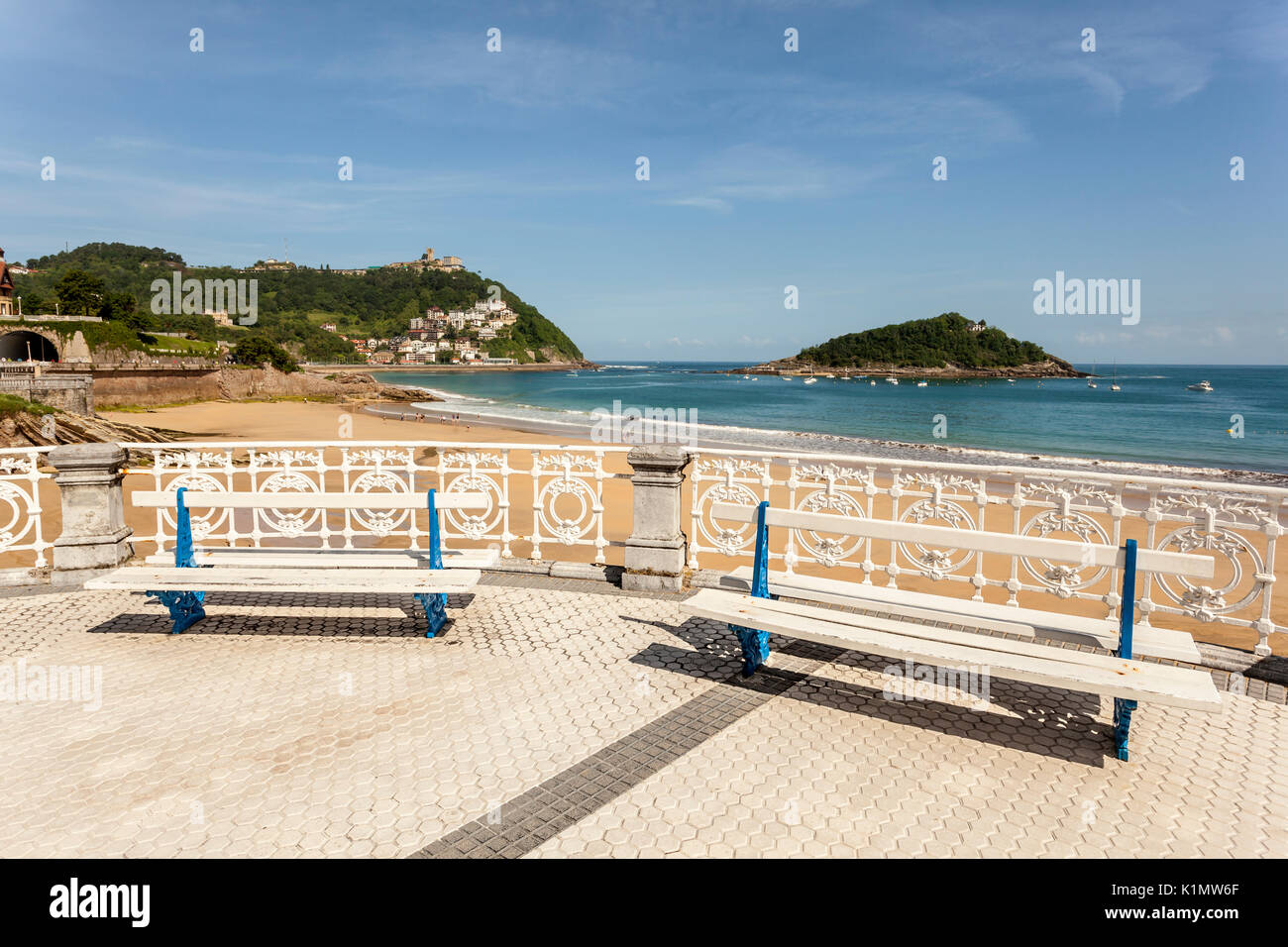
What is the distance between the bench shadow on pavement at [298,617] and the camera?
5.91 m

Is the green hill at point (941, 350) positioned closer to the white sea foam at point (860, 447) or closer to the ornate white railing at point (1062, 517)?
the white sea foam at point (860, 447)

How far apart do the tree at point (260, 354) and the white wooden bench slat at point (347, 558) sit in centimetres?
7225

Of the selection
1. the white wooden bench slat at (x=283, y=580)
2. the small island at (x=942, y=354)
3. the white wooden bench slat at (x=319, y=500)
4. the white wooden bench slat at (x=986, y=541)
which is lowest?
the white wooden bench slat at (x=283, y=580)

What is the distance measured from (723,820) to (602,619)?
2943 mm

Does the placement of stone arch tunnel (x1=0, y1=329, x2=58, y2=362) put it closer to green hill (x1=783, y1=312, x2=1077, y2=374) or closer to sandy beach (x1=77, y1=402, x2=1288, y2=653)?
sandy beach (x1=77, y1=402, x2=1288, y2=653)

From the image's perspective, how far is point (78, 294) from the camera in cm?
6938

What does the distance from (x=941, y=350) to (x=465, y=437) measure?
122 metres

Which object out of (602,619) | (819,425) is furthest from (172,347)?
(602,619)

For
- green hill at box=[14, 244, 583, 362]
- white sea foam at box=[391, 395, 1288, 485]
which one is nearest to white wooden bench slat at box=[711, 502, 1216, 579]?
white sea foam at box=[391, 395, 1288, 485]

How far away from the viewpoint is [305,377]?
221 ft

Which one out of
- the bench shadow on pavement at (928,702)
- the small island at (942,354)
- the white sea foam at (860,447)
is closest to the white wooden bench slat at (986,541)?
the bench shadow on pavement at (928,702)

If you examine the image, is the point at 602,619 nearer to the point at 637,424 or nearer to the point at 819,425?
the point at 637,424

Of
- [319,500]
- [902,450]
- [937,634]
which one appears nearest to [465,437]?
[902,450]
